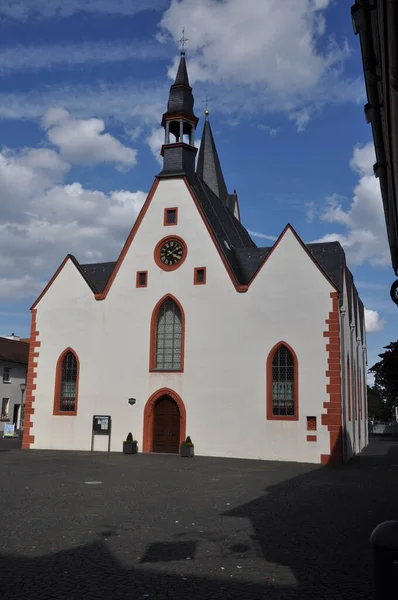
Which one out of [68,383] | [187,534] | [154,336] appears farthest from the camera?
[68,383]

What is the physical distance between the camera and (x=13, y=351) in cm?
5050

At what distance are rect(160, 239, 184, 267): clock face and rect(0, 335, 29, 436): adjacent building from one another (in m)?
23.4

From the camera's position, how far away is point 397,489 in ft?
49.8

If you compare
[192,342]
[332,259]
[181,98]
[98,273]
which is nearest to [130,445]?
[192,342]

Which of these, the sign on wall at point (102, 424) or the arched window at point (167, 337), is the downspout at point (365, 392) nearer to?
the arched window at point (167, 337)

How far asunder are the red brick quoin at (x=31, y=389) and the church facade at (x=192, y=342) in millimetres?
58

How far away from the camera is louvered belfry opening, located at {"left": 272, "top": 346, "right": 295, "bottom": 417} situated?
24.2 meters

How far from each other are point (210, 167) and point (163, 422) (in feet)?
73.4

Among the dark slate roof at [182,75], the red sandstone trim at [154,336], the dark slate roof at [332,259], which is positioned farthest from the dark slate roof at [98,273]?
the dark slate roof at [182,75]

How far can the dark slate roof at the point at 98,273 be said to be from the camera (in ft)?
98.7

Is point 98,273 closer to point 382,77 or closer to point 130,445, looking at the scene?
point 130,445

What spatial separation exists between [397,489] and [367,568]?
8.62 meters

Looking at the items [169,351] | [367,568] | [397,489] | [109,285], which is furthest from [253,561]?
[109,285]

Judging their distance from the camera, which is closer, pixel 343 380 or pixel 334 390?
pixel 334 390
